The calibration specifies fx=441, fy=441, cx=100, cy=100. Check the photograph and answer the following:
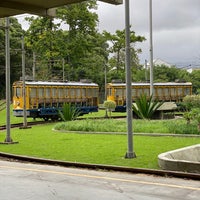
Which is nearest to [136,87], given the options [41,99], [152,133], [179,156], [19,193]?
[41,99]

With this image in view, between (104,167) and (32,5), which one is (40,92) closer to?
(32,5)

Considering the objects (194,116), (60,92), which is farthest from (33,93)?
(194,116)

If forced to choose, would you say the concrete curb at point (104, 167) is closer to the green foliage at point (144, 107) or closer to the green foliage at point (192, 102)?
the green foliage at point (144, 107)

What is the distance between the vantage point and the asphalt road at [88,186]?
341 inches

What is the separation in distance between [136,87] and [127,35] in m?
30.1

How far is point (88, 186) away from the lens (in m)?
9.77

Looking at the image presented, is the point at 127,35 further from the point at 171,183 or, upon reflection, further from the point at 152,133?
the point at 152,133

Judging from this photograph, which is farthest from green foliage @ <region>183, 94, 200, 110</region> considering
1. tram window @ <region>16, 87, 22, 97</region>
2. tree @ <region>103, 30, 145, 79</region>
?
tree @ <region>103, 30, 145, 79</region>

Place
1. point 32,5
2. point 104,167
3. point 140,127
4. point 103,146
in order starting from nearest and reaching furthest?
point 32,5, point 104,167, point 103,146, point 140,127

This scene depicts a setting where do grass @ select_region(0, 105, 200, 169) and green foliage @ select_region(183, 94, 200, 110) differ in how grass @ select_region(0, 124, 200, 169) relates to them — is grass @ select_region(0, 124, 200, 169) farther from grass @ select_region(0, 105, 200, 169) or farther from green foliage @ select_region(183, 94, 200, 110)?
green foliage @ select_region(183, 94, 200, 110)

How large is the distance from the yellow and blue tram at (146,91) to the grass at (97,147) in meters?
21.9

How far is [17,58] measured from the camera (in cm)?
6494

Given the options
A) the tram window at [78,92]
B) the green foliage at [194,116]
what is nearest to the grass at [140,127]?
the green foliage at [194,116]

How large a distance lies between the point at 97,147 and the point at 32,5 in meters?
6.44
